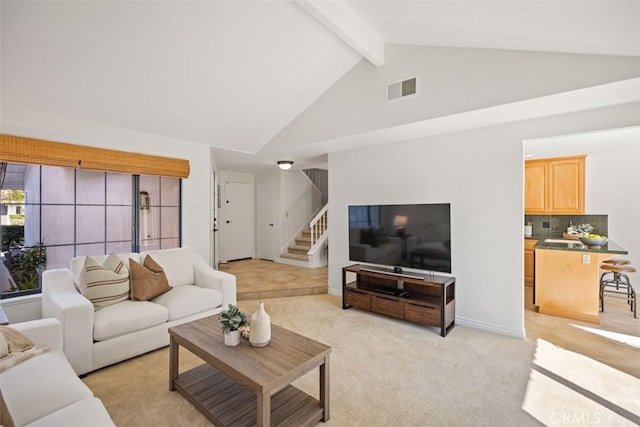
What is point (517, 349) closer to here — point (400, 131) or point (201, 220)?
point (400, 131)

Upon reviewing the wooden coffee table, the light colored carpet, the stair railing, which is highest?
the stair railing

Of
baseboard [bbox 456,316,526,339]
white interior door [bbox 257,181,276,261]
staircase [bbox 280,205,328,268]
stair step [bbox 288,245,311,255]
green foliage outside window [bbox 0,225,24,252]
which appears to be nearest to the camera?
green foliage outside window [bbox 0,225,24,252]

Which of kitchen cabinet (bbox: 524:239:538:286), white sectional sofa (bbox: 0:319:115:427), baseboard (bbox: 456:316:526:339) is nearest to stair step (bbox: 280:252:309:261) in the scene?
baseboard (bbox: 456:316:526:339)

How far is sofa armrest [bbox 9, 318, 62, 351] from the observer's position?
2006mm

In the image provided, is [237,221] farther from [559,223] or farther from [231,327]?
[559,223]

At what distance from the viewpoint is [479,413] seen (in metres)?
1.99

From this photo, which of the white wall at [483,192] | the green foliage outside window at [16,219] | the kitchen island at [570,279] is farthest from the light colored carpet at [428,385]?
the green foliage outside window at [16,219]

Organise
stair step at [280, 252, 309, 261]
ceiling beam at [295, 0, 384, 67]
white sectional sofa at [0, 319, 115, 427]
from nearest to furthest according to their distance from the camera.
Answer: white sectional sofa at [0, 319, 115, 427]
ceiling beam at [295, 0, 384, 67]
stair step at [280, 252, 309, 261]

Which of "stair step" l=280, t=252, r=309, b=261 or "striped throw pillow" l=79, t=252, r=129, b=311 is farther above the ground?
"striped throw pillow" l=79, t=252, r=129, b=311

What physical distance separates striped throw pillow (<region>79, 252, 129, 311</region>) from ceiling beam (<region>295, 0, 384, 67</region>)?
2.94 m

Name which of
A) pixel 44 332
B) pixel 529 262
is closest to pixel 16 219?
pixel 44 332

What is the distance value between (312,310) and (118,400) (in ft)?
7.62

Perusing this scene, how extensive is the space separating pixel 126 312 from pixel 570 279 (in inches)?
197

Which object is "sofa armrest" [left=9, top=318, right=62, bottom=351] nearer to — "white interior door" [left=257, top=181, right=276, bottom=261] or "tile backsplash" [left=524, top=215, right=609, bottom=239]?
"white interior door" [left=257, top=181, right=276, bottom=261]
